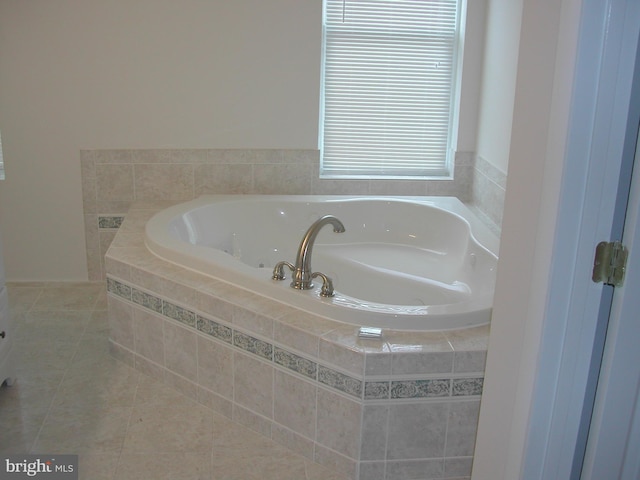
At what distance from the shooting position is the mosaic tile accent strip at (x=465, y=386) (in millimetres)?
2336

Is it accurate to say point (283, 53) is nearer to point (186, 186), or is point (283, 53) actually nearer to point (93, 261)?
point (186, 186)

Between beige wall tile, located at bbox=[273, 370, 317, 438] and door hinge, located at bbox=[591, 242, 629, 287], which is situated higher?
door hinge, located at bbox=[591, 242, 629, 287]

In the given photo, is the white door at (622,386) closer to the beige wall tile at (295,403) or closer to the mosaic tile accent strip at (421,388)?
the mosaic tile accent strip at (421,388)

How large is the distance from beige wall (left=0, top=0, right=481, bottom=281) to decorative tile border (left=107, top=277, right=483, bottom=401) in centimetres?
170

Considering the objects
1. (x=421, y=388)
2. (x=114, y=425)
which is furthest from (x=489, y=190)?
(x=114, y=425)

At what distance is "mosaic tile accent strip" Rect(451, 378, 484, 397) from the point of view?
2.34 m

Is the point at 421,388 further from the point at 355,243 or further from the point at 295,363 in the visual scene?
the point at 355,243

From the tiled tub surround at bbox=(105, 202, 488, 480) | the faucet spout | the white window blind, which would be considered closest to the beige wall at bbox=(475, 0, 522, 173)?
the white window blind

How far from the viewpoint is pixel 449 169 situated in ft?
14.7

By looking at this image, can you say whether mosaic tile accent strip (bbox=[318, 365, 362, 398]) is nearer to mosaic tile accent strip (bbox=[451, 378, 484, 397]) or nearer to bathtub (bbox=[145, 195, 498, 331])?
mosaic tile accent strip (bbox=[451, 378, 484, 397])

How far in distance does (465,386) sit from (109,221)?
2.65 meters

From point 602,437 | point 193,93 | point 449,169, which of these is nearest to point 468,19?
point 449,169

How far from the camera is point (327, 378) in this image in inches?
95.0

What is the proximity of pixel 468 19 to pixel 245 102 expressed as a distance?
1409mm
